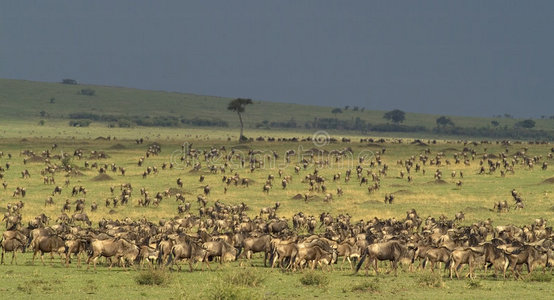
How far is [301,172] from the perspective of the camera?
7606 centimetres

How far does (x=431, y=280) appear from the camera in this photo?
25688mm

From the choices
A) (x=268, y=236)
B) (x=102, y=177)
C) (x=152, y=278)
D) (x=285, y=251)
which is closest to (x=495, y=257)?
(x=285, y=251)

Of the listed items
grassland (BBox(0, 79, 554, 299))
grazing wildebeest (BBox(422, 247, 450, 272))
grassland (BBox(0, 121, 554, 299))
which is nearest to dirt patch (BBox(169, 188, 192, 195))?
grassland (BBox(0, 79, 554, 299))

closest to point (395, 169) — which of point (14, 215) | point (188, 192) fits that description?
point (188, 192)

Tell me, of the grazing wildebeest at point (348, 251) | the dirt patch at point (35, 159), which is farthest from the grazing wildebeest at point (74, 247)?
the dirt patch at point (35, 159)

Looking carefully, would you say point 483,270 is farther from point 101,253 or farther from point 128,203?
point 128,203

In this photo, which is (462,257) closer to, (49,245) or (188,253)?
(188,253)

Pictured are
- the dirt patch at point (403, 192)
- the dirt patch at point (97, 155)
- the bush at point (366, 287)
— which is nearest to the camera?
the bush at point (366, 287)

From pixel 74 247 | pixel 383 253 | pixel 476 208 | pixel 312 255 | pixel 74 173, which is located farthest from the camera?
pixel 74 173

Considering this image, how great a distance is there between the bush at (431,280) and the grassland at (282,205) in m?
0.04

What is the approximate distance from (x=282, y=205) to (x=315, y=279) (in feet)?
92.6

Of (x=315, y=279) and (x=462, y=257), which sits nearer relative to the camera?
(x=315, y=279)

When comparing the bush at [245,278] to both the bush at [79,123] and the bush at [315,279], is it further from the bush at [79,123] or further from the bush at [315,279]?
the bush at [79,123]

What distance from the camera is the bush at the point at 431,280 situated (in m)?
25.6
